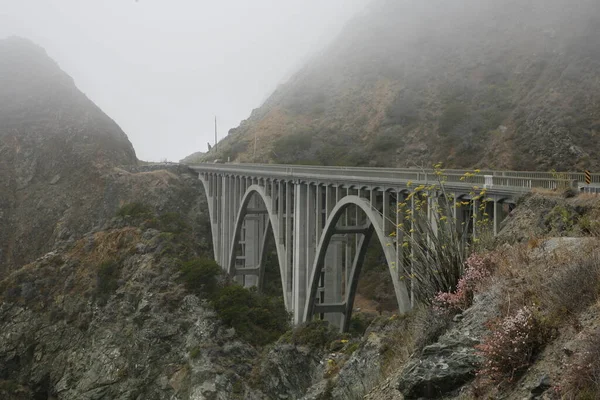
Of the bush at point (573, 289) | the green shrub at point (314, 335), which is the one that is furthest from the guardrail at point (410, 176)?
the green shrub at point (314, 335)

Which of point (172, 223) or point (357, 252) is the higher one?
point (357, 252)

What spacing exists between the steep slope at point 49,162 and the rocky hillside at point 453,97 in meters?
17.6

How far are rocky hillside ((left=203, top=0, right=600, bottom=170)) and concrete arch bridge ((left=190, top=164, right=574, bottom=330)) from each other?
17.3 meters

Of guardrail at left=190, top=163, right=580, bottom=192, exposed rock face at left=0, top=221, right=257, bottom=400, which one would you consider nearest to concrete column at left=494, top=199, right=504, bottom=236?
guardrail at left=190, top=163, right=580, bottom=192

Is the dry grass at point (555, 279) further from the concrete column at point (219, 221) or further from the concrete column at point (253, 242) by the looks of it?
the concrete column at point (219, 221)

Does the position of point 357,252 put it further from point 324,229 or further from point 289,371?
point 289,371

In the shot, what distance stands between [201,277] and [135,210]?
15.2m

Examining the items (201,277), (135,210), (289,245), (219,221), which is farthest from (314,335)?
(135,210)

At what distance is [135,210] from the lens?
47219 millimetres

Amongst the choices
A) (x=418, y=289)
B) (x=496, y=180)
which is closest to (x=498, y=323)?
(x=418, y=289)

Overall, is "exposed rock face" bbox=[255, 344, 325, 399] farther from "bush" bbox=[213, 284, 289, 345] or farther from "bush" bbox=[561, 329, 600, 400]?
"bush" bbox=[561, 329, 600, 400]

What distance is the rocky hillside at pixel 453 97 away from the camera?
170ft

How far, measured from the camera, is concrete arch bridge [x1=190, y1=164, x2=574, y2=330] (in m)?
16.8

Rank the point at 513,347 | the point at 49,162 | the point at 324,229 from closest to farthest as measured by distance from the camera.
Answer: the point at 513,347
the point at 324,229
the point at 49,162
